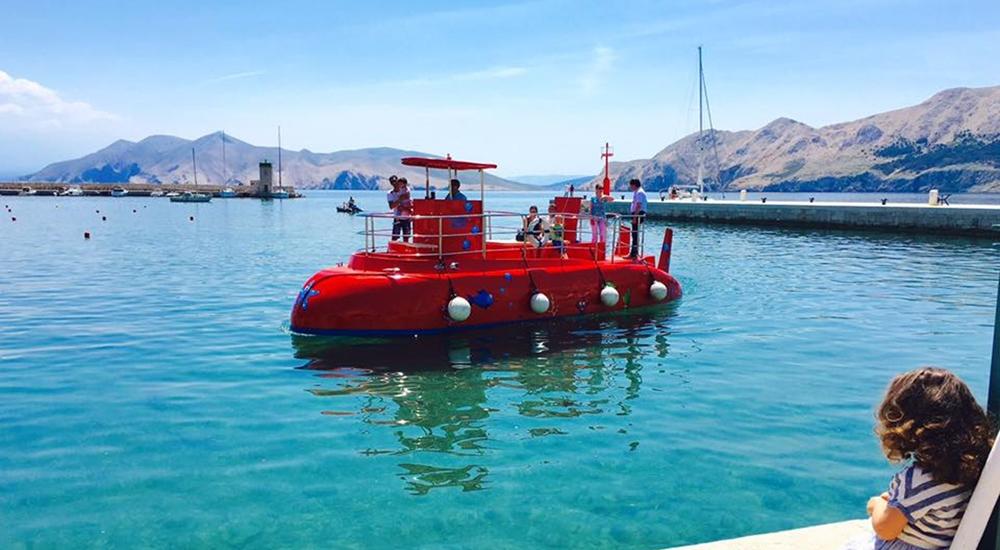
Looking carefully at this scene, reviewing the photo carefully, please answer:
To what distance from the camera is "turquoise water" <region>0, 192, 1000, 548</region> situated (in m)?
7.14

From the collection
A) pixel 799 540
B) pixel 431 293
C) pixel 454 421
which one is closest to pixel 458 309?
pixel 431 293

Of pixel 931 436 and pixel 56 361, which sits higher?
pixel 931 436

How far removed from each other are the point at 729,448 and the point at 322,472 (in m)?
4.79

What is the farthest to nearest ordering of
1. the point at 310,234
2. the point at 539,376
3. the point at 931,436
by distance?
the point at 310,234 → the point at 539,376 → the point at 931,436

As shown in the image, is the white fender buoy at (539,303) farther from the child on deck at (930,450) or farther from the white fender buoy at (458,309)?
the child on deck at (930,450)

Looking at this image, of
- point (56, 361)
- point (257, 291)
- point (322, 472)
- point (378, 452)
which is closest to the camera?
point (322, 472)

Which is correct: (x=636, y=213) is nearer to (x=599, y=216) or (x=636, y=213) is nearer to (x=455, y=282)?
(x=599, y=216)

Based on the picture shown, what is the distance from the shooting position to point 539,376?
12.3m

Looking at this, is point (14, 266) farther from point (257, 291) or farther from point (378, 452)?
point (378, 452)

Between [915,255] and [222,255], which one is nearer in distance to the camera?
[915,255]

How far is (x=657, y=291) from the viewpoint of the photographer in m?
17.9

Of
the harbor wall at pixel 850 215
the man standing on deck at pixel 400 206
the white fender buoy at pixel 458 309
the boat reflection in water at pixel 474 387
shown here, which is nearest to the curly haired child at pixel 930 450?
the boat reflection in water at pixel 474 387

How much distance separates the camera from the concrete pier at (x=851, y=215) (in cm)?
3866

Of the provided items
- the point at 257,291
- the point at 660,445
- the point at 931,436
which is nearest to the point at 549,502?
the point at 660,445
